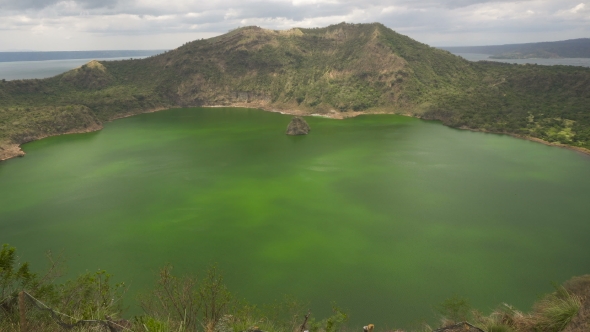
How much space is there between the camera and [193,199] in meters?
32.8

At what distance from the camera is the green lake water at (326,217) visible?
20.4m

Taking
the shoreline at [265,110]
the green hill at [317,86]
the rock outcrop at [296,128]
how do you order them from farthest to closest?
the green hill at [317,86]
the rock outcrop at [296,128]
the shoreline at [265,110]

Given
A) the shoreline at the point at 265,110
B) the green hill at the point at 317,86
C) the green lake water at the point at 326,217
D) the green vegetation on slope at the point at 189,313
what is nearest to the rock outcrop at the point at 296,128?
the green lake water at the point at 326,217

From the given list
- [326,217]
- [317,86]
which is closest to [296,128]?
[326,217]

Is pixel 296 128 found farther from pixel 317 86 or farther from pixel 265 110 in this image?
pixel 317 86

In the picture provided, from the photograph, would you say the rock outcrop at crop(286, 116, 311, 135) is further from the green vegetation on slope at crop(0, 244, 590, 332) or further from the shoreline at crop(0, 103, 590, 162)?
the green vegetation on slope at crop(0, 244, 590, 332)

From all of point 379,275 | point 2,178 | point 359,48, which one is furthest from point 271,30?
point 379,275

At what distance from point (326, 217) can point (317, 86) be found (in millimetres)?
64559

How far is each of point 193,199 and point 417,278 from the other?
67.8 feet

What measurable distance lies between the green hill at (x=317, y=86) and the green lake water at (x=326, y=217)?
13.7 meters

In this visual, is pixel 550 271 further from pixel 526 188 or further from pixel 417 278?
pixel 526 188

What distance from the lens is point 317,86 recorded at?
3494 inches

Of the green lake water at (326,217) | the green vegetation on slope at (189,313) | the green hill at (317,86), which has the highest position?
the green hill at (317,86)

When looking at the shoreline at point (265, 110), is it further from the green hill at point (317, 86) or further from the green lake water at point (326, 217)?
the green lake water at point (326, 217)
